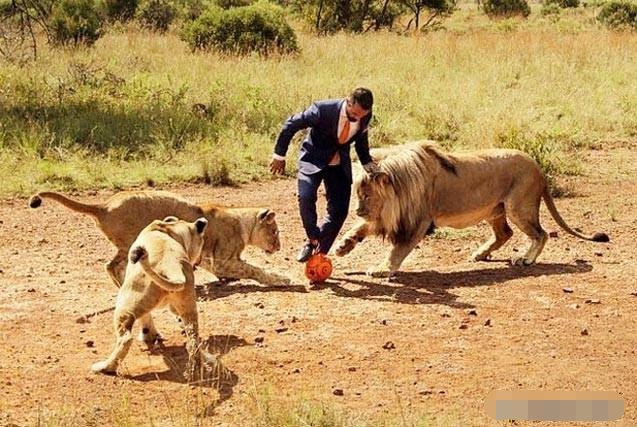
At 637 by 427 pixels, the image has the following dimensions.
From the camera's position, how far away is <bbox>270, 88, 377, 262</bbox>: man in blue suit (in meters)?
8.28

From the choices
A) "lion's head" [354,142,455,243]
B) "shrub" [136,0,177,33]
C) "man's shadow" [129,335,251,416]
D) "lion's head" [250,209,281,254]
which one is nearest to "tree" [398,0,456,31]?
"shrub" [136,0,177,33]

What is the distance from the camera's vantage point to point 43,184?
11719 millimetres

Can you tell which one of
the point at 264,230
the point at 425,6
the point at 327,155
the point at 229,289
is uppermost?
the point at 327,155

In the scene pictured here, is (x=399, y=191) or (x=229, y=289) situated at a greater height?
(x=399, y=191)

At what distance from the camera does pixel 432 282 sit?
8477 millimetres

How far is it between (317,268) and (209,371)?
2267 millimetres

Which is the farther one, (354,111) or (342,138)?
(342,138)

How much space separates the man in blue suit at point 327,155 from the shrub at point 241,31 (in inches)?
462

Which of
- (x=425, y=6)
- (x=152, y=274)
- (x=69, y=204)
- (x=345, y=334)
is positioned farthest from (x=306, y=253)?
(x=425, y=6)

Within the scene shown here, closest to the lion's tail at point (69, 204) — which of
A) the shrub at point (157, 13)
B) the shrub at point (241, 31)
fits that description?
the shrub at point (241, 31)

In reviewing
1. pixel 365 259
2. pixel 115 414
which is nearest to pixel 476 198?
pixel 365 259

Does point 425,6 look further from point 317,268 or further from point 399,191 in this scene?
point 317,268

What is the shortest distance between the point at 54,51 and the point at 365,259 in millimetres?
10323

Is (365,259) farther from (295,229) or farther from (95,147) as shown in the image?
(95,147)
